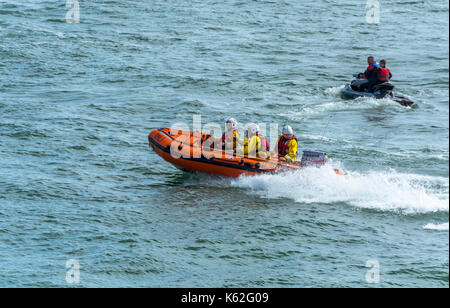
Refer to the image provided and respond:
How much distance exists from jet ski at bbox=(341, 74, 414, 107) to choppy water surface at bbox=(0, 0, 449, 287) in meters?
0.28

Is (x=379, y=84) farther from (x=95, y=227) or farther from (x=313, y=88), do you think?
(x=95, y=227)

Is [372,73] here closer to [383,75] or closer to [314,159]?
[383,75]

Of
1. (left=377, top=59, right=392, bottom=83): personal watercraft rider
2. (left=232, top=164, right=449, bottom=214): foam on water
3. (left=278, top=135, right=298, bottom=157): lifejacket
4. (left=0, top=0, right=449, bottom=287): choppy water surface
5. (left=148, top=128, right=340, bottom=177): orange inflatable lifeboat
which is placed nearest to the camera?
(left=0, top=0, right=449, bottom=287): choppy water surface

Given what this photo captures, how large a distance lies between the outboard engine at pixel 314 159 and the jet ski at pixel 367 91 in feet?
22.8

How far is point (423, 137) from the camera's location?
55.7 ft

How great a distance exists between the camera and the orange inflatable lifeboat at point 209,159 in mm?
13859

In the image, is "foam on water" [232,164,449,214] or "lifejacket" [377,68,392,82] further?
"lifejacket" [377,68,392,82]

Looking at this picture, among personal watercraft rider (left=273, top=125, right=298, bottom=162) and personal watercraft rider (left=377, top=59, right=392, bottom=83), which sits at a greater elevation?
personal watercraft rider (left=377, top=59, right=392, bottom=83)

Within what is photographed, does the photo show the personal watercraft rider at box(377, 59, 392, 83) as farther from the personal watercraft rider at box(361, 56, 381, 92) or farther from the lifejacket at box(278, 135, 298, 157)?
the lifejacket at box(278, 135, 298, 157)

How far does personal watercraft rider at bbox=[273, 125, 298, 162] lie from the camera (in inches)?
548

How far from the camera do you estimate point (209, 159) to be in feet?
46.6

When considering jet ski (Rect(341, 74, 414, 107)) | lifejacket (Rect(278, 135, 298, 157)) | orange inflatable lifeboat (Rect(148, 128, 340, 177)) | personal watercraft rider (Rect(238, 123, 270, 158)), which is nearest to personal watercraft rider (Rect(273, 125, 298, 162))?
lifejacket (Rect(278, 135, 298, 157))

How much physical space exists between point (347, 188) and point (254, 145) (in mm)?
2114
